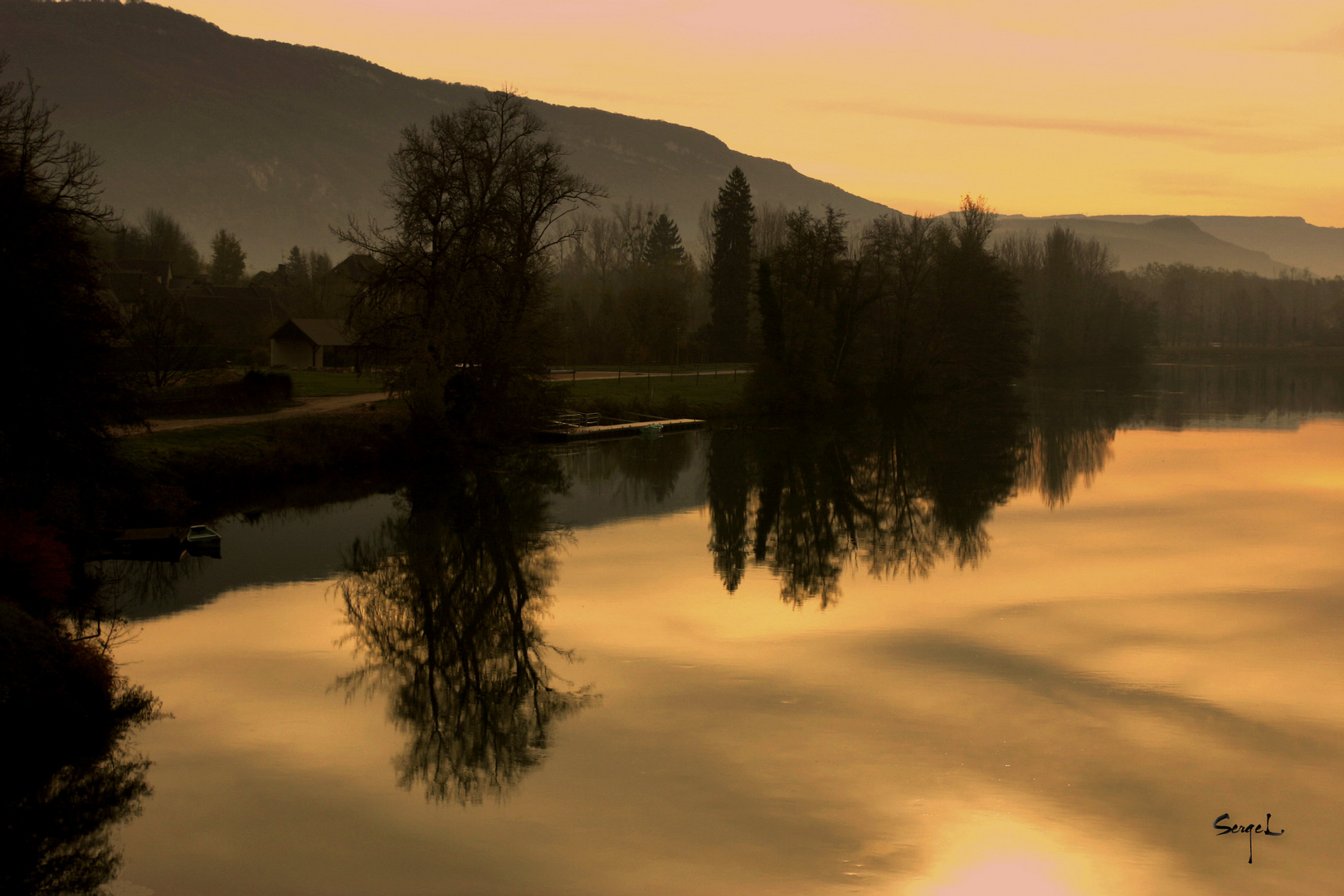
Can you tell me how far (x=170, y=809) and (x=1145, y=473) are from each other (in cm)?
3399

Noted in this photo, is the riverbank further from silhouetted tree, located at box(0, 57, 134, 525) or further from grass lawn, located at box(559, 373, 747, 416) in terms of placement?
grass lawn, located at box(559, 373, 747, 416)

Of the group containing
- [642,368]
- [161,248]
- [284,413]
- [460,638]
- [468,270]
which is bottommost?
[460,638]

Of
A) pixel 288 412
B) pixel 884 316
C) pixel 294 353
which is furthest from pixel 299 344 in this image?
pixel 884 316

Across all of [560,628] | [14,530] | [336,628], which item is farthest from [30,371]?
[560,628]

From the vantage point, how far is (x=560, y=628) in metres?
19.8

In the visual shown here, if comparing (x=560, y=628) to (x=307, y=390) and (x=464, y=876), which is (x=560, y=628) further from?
(x=307, y=390)

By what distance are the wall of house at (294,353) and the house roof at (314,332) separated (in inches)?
13.4

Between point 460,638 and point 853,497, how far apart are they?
17.5 meters

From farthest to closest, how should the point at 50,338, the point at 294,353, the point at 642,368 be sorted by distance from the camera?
the point at 642,368, the point at 294,353, the point at 50,338

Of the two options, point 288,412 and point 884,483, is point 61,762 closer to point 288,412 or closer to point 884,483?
point 288,412

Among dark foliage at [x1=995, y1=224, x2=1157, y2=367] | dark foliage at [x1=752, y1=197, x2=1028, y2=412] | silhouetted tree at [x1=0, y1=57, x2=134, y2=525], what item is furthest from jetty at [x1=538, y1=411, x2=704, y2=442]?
dark foliage at [x1=995, y1=224, x2=1157, y2=367]

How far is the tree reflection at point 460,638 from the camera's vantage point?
14.1 meters

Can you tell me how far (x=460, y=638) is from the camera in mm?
19297
